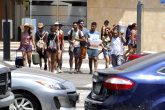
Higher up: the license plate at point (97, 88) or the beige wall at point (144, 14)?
the beige wall at point (144, 14)

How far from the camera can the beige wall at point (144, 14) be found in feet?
92.5

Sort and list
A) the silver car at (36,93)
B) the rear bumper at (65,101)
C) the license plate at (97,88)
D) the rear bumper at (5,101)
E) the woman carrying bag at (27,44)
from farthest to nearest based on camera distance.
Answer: the woman carrying bag at (27,44), the rear bumper at (65,101), the silver car at (36,93), the license plate at (97,88), the rear bumper at (5,101)

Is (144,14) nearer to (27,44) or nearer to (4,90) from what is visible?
(27,44)

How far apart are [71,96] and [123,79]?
6.97 ft

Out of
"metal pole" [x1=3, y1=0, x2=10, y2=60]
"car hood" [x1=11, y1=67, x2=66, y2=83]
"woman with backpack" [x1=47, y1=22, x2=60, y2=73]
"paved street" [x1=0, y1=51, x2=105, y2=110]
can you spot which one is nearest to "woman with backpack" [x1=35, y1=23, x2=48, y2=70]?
"woman with backpack" [x1=47, y1=22, x2=60, y2=73]

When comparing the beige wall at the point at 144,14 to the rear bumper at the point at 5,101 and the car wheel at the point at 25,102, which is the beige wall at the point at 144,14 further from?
the rear bumper at the point at 5,101

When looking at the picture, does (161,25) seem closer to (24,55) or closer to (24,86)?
(24,55)

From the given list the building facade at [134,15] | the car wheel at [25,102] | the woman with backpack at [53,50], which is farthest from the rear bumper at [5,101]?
the building facade at [134,15]

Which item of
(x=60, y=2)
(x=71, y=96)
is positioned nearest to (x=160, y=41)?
(x=60, y=2)

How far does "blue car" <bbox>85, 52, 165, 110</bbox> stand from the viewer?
24.4ft

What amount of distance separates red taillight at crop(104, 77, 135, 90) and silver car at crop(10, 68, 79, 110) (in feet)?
5.54

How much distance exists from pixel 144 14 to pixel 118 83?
2091 cm

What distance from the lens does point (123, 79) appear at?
762 centimetres

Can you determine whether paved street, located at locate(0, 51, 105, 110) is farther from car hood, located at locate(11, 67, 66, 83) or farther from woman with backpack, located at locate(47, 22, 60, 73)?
car hood, located at locate(11, 67, 66, 83)
